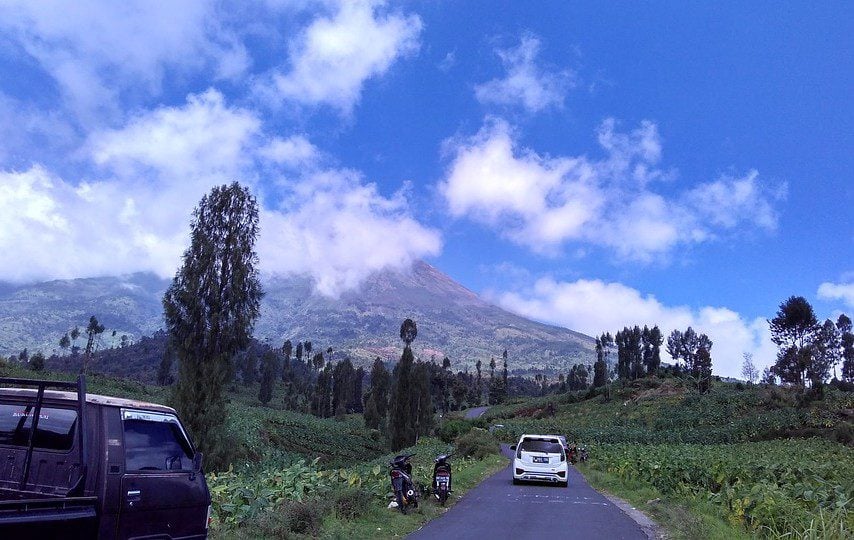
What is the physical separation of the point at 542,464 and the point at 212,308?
1433 cm

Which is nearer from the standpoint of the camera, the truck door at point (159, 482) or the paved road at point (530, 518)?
the truck door at point (159, 482)

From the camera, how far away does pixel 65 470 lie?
539 cm

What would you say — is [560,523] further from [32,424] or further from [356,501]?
[32,424]

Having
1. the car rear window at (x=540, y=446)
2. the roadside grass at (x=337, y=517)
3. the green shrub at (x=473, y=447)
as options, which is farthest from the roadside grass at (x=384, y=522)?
the green shrub at (x=473, y=447)

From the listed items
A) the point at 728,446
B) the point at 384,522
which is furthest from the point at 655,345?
the point at 384,522

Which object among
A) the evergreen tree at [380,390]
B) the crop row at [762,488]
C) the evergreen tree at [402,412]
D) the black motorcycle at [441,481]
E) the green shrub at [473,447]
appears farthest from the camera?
the evergreen tree at [380,390]

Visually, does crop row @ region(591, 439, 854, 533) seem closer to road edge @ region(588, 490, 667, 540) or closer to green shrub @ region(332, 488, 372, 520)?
road edge @ region(588, 490, 667, 540)

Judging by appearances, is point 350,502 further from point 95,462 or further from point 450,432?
point 450,432

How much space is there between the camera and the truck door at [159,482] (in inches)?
211

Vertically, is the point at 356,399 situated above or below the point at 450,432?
above

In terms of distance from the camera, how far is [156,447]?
6055mm

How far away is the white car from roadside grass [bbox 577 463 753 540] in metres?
1.82

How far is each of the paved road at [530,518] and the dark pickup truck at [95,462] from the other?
558 centimetres

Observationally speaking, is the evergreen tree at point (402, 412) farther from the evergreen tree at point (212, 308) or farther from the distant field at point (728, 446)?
the evergreen tree at point (212, 308)
